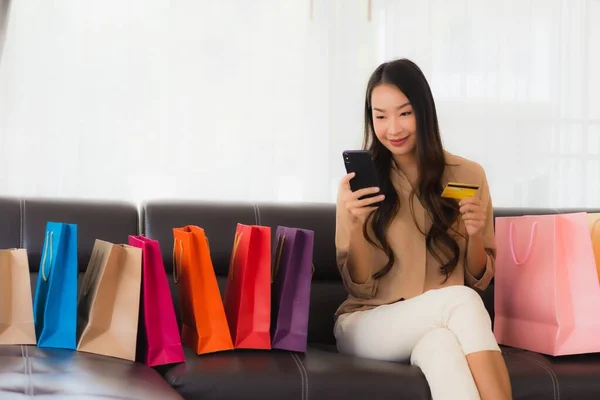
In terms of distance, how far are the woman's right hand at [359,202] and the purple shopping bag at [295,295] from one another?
0.14m

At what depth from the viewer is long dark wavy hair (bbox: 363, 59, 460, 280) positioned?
2.29 metres

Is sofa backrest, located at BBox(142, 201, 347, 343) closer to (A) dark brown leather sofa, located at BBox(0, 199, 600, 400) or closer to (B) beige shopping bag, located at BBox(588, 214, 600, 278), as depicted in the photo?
(A) dark brown leather sofa, located at BBox(0, 199, 600, 400)

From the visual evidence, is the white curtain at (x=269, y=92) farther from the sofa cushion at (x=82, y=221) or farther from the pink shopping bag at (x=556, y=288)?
the pink shopping bag at (x=556, y=288)

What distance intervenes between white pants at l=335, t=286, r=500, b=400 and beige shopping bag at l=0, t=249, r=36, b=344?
2.71 feet

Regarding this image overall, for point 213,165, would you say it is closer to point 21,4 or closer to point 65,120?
point 65,120

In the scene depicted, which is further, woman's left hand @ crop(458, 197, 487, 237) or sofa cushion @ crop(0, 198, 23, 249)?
sofa cushion @ crop(0, 198, 23, 249)

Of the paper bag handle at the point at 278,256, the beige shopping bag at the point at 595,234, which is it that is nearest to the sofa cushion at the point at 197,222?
the paper bag handle at the point at 278,256

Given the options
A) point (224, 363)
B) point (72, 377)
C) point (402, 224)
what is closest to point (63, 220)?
point (224, 363)

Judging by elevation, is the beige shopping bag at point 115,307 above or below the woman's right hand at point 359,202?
below

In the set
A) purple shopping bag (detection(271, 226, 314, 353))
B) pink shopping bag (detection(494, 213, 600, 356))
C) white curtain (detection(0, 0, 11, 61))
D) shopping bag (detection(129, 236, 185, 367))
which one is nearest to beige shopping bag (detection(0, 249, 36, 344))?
shopping bag (detection(129, 236, 185, 367))

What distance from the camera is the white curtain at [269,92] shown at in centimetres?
295

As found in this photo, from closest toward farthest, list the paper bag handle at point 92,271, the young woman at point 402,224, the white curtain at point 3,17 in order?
the paper bag handle at point 92,271 < the young woman at point 402,224 < the white curtain at point 3,17

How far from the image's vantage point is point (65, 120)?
9.68ft

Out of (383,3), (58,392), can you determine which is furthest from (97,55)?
(58,392)
